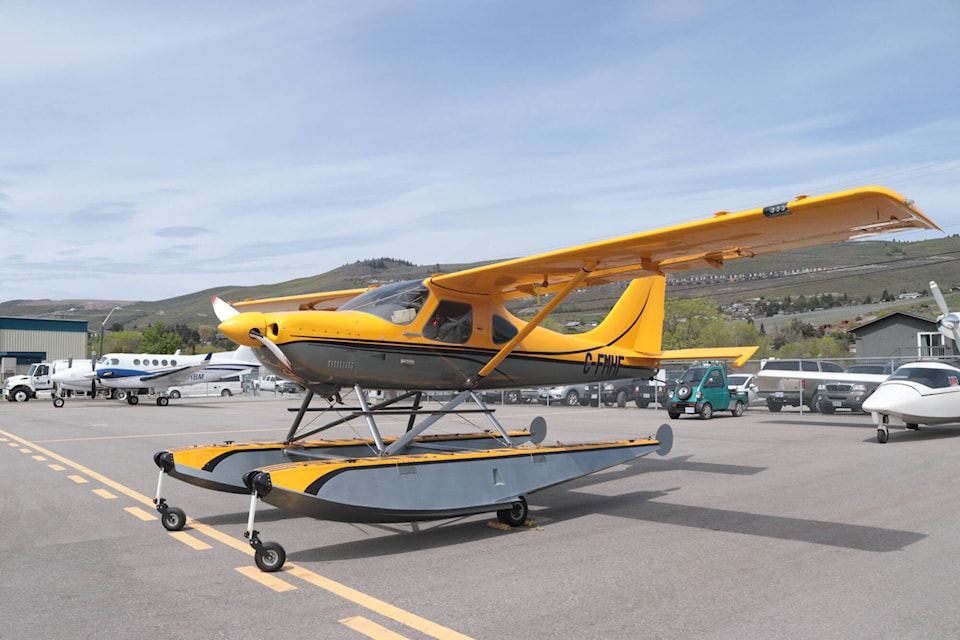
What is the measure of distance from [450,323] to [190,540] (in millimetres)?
3870

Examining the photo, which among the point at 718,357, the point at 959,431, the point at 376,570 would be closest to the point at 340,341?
the point at 376,570

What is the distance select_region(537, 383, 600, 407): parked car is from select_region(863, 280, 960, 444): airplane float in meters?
17.0

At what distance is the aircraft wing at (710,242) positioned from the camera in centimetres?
647

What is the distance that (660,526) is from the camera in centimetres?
768

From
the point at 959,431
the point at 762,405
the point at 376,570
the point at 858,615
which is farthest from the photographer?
the point at 762,405

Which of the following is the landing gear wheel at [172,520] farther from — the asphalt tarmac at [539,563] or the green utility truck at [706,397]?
the green utility truck at [706,397]

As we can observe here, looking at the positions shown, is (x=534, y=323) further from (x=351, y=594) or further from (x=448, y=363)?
(x=351, y=594)

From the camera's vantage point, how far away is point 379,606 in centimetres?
502

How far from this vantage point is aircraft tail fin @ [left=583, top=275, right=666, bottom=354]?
39.2ft

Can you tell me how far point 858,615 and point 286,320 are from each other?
231 inches

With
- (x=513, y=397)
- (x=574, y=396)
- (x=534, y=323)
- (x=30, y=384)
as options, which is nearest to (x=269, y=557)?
(x=534, y=323)

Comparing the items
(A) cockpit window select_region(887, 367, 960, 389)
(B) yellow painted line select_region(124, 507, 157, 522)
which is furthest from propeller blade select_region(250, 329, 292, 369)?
(A) cockpit window select_region(887, 367, 960, 389)

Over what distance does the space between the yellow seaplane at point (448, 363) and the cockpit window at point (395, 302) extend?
17 millimetres

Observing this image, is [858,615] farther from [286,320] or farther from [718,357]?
[718,357]
